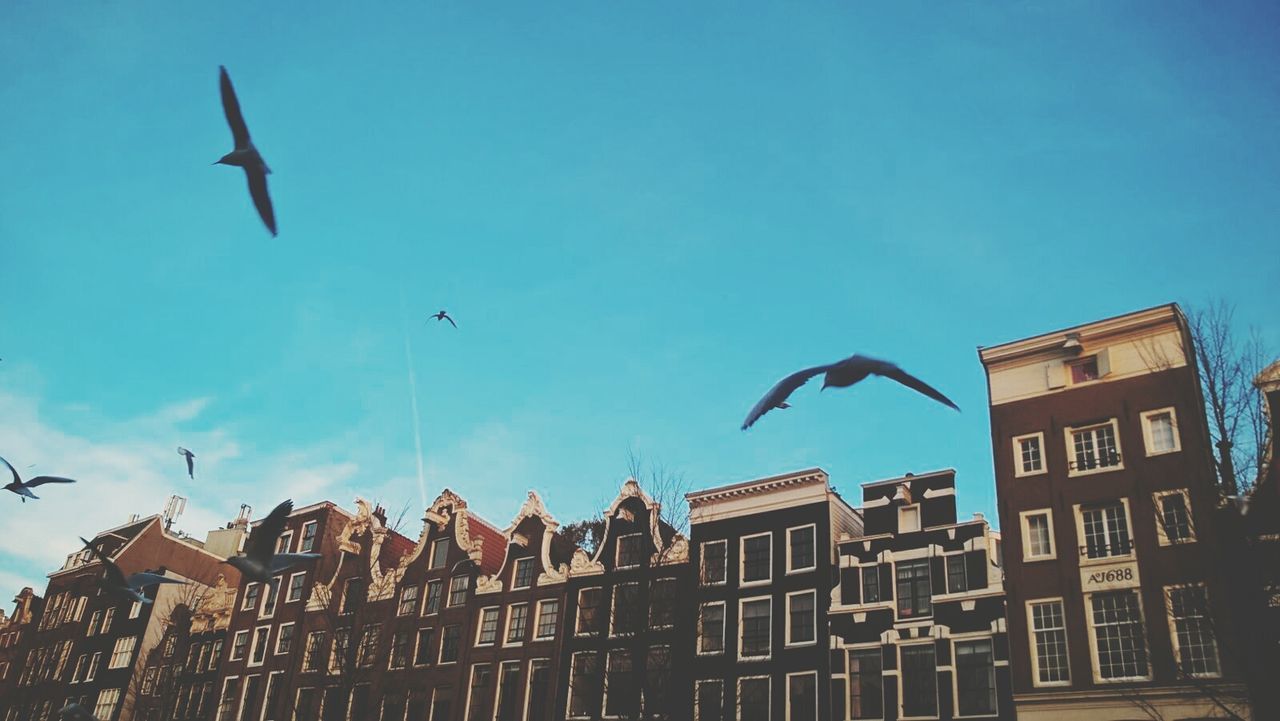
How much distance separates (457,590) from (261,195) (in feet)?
126

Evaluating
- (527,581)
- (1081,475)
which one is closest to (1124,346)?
(1081,475)

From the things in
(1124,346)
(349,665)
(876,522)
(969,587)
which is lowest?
(349,665)

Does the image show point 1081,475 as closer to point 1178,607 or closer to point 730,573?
point 1178,607

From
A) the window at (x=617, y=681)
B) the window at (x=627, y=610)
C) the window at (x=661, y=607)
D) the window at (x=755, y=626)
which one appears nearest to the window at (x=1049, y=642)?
the window at (x=755, y=626)

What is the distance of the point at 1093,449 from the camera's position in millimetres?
35344

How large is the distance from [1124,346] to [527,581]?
90.9 feet

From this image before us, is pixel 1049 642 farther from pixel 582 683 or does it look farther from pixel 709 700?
pixel 582 683

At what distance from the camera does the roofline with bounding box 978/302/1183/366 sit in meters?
34.9

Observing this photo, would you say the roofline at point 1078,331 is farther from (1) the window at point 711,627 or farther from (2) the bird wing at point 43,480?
(2) the bird wing at point 43,480

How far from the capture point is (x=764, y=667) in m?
38.6

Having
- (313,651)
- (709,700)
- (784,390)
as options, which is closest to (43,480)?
(784,390)

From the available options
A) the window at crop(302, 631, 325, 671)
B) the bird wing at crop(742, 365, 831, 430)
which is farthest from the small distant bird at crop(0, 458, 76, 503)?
the window at crop(302, 631, 325, 671)

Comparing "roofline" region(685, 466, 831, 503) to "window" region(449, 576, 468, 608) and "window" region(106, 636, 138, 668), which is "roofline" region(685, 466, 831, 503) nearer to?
"window" region(449, 576, 468, 608)

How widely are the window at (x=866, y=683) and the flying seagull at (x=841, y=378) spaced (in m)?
26.2
